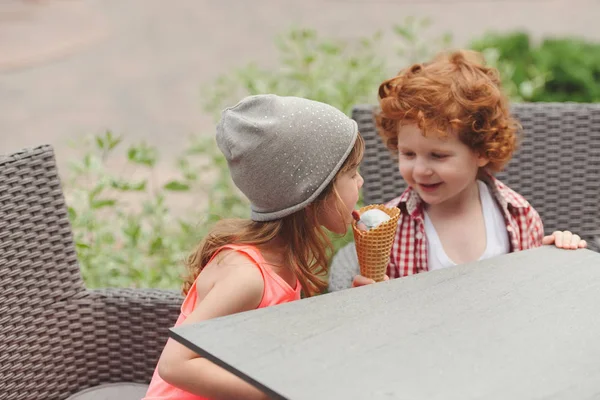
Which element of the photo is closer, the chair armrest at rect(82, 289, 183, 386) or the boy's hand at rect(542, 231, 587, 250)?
the boy's hand at rect(542, 231, 587, 250)

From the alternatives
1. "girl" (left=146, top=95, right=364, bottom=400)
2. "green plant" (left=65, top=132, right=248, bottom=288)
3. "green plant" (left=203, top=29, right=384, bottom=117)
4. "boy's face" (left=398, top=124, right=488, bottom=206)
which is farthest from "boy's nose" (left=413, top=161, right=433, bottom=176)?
"green plant" (left=203, top=29, right=384, bottom=117)

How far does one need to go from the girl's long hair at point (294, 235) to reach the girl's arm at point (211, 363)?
122mm

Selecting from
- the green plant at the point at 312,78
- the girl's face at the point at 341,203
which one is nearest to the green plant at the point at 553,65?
the green plant at the point at 312,78

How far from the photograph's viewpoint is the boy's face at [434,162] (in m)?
2.51

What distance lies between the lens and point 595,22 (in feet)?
30.3

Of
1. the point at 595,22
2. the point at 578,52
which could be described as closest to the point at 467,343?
the point at 578,52

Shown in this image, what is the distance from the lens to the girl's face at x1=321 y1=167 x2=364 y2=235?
81.4 inches

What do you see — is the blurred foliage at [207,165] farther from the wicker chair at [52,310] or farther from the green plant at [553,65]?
the wicker chair at [52,310]

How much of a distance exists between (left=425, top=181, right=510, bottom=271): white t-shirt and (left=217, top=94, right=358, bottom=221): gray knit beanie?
69 cm

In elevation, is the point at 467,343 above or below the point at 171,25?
above

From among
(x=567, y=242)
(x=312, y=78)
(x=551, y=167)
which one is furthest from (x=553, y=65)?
(x=567, y=242)

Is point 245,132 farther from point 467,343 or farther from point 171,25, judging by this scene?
point 171,25

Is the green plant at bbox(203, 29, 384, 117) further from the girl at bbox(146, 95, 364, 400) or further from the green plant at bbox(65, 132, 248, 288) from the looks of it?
the girl at bbox(146, 95, 364, 400)

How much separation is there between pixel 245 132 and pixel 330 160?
0.20 meters
